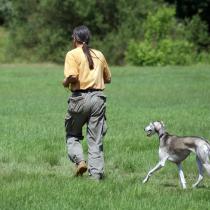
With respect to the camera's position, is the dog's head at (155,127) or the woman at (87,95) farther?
the dog's head at (155,127)

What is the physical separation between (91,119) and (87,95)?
0.37 meters

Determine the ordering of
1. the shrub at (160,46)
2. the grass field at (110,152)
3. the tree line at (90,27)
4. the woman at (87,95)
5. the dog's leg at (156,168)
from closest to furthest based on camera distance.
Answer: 1. the grass field at (110,152)
2. the dog's leg at (156,168)
3. the woman at (87,95)
4. the shrub at (160,46)
5. the tree line at (90,27)

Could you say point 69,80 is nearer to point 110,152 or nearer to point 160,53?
point 110,152

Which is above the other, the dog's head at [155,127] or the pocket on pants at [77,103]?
the pocket on pants at [77,103]

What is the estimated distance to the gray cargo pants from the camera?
9.90 meters

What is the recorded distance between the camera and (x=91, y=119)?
9.99 metres

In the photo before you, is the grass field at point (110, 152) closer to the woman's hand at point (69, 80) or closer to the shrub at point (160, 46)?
the woman's hand at point (69, 80)

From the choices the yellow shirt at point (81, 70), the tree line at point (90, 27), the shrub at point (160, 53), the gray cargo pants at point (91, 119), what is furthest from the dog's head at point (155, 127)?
the tree line at point (90, 27)

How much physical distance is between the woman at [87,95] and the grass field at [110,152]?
364mm

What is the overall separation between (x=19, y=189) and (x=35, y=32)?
2067 inches

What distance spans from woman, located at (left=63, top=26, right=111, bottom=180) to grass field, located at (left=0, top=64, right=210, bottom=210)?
14.3 inches

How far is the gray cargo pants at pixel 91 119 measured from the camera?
9898 millimetres

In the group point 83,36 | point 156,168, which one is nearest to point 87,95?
point 83,36

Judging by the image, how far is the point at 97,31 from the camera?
60.0 m
